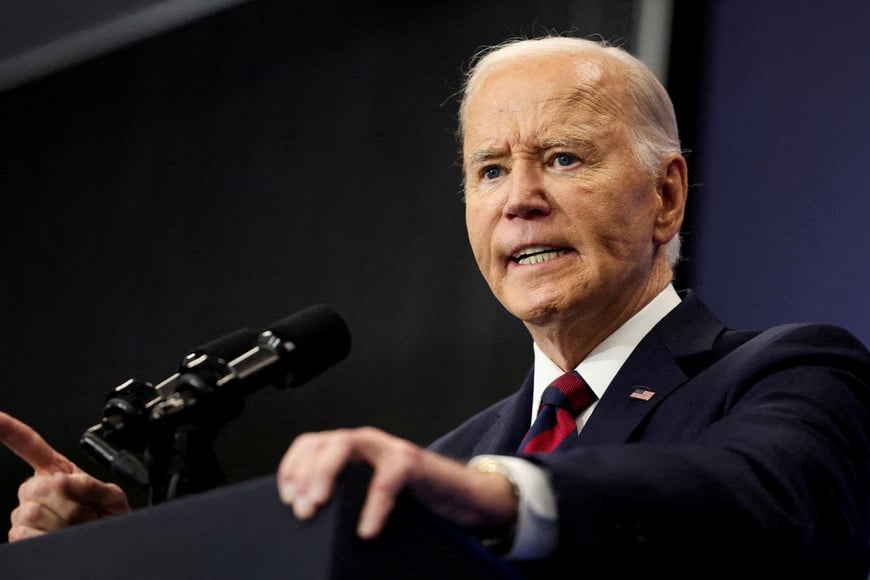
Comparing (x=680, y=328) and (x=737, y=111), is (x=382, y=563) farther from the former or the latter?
(x=737, y=111)

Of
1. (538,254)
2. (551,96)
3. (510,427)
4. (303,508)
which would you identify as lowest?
(510,427)

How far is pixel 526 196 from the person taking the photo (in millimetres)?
2039

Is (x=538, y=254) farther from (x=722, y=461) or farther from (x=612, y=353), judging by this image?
(x=722, y=461)

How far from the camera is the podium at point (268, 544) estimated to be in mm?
906

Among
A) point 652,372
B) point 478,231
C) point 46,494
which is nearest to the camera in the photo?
point 46,494

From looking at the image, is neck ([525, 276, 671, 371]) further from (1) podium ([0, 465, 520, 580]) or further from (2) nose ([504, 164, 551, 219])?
(1) podium ([0, 465, 520, 580])

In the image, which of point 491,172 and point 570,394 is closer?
point 570,394

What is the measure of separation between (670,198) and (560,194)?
0.91 feet

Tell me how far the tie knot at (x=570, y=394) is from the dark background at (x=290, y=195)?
2.92 ft

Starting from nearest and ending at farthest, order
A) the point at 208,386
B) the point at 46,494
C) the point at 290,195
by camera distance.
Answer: the point at 208,386, the point at 46,494, the point at 290,195

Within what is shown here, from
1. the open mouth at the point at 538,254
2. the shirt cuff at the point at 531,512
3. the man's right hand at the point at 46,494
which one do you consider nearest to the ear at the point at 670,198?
the open mouth at the point at 538,254

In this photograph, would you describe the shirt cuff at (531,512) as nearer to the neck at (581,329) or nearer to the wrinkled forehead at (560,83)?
the neck at (581,329)

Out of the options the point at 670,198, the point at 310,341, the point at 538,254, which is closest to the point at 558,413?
the point at 538,254

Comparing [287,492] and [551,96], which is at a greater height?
[551,96]
